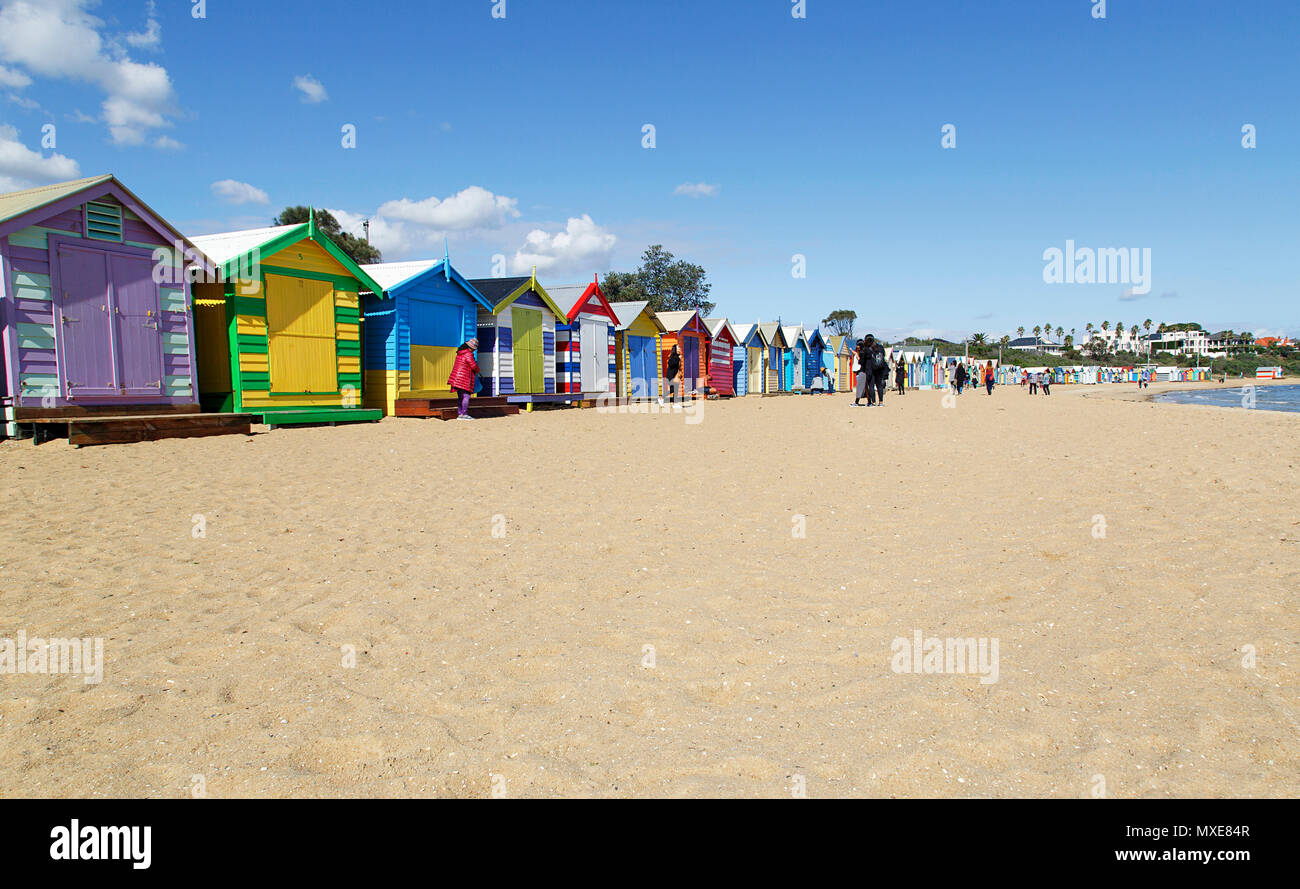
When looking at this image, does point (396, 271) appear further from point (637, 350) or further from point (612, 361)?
point (637, 350)

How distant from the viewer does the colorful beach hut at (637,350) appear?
2819 cm

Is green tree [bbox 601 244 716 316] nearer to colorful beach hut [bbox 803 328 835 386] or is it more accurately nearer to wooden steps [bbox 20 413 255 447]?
colorful beach hut [bbox 803 328 835 386]

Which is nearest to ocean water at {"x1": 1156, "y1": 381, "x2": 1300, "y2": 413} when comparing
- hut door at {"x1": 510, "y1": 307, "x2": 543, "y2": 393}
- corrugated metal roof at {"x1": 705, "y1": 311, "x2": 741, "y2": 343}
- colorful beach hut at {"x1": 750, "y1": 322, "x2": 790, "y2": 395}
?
colorful beach hut at {"x1": 750, "y1": 322, "x2": 790, "y2": 395}

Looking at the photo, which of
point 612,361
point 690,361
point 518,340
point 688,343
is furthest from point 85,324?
point 690,361

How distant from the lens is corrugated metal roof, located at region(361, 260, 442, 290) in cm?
1698

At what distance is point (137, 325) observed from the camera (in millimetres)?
11820

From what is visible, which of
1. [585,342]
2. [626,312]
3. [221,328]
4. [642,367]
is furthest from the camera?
[642,367]

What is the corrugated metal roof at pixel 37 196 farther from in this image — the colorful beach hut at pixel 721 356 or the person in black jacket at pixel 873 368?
the colorful beach hut at pixel 721 356

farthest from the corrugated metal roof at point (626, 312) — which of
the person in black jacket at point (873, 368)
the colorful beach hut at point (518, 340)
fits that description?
the person in black jacket at point (873, 368)

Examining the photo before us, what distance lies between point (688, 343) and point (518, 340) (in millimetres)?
13345

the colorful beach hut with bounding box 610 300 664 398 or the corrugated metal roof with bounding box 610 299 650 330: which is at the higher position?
the corrugated metal roof with bounding box 610 299 650 330

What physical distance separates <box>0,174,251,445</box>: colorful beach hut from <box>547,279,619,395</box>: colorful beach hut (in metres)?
12.0

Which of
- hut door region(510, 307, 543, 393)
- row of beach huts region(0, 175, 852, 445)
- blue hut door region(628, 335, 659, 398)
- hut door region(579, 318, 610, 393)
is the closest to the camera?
row of beach huts region(0, 175, 852, 445)
